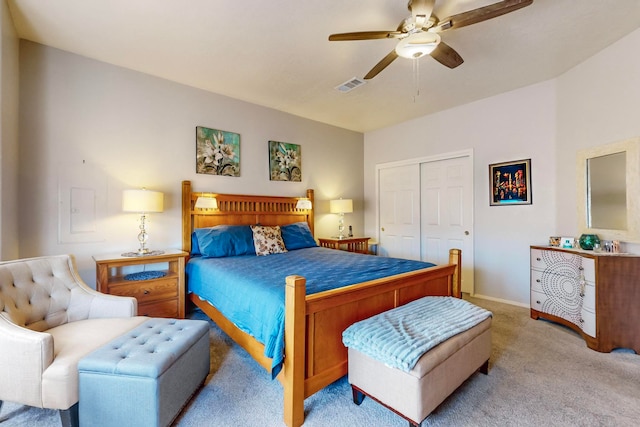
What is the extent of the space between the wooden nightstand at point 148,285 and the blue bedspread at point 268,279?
16 cm

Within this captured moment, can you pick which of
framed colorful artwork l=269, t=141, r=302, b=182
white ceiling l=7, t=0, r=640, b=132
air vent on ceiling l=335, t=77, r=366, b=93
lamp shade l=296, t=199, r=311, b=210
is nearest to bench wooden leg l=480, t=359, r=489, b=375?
white ceiling l=7, t=0, r=640, b=132

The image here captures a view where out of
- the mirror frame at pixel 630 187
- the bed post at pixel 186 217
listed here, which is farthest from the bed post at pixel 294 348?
the mirror frame at pixel 630 187

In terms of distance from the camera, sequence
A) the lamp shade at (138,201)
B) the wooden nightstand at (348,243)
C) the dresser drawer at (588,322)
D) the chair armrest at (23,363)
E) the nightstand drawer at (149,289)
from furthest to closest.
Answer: the wooden nightstand at (348,243) → the lamp shade at (138,201) → the nightstand drawer at (149,289) → the dresser drawer at (588,322) → the chair armrest at (23,363)

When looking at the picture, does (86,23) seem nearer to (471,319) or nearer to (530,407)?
(471,319)

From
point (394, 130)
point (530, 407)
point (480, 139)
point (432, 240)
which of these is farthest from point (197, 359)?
point (394, 130)

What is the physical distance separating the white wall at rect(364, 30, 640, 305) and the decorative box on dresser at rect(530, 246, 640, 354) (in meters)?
0.33

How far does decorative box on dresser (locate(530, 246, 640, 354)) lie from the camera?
2.37 meters

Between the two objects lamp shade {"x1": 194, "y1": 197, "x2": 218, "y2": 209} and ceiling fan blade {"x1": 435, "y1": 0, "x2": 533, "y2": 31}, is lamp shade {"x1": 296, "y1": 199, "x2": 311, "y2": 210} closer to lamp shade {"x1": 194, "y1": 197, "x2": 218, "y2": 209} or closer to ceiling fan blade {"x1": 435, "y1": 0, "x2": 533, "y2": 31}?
lamp shade {"x1": 194, "y1": 197, "x2": 218, "y2": 209}

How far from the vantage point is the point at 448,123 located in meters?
4.20

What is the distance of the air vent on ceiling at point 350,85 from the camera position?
10.6 ft

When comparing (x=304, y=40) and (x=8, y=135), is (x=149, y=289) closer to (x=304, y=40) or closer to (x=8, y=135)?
(x=8, y=135)

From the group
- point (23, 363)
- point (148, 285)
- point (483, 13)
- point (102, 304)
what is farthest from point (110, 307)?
point (483, 13)

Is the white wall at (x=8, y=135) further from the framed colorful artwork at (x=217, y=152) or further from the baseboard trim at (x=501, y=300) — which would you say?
the baseboard trim at (x=501, y=300)

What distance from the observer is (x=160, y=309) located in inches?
109
